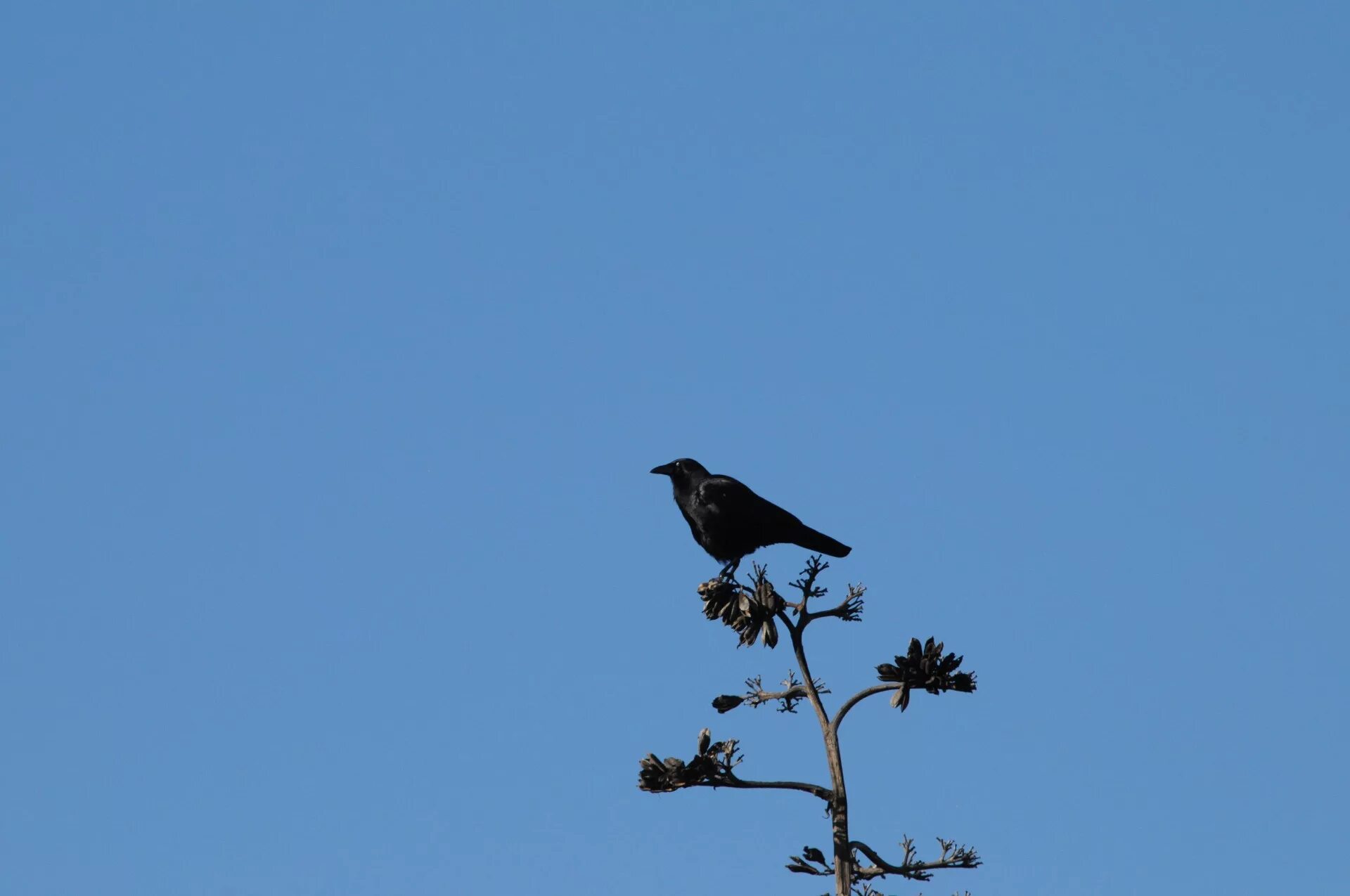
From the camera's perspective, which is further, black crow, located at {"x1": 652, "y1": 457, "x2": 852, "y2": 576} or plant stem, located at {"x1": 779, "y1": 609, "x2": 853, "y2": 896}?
black crow, located at {"x1": 652, "y1": 457, "x2": 852, "y2": 576}

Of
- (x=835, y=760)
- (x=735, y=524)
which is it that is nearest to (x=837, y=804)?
(x=835, y=760)

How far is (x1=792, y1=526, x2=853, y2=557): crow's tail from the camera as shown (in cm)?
1164

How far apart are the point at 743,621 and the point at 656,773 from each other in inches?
35.3

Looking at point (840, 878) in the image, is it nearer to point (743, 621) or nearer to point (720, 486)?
point (743, 621)

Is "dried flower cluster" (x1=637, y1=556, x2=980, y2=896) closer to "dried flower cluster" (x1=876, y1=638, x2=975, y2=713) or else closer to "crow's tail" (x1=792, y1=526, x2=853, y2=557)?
"dried flower cluster" (x1=876, y1=638, x2=975, y2=713)

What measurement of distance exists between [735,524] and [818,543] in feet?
2.32

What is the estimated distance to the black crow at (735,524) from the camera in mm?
11430

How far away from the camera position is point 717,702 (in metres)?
6.95

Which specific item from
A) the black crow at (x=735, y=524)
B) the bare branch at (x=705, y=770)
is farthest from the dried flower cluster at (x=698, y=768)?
the black crow at (x=735, y=524)

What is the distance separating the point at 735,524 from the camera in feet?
37.5

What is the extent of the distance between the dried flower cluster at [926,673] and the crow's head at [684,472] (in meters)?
5.38

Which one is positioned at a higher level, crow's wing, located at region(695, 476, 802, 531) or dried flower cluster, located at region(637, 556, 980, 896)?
crow's wing, located at region(695, 476, 802, 531)

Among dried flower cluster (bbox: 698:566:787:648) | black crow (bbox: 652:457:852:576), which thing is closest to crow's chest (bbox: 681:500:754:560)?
black crow (bbox: 652:457:852:576)

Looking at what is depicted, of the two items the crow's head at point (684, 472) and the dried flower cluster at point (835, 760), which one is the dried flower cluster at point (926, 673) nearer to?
the dried flower cluster at point (835, 760)
